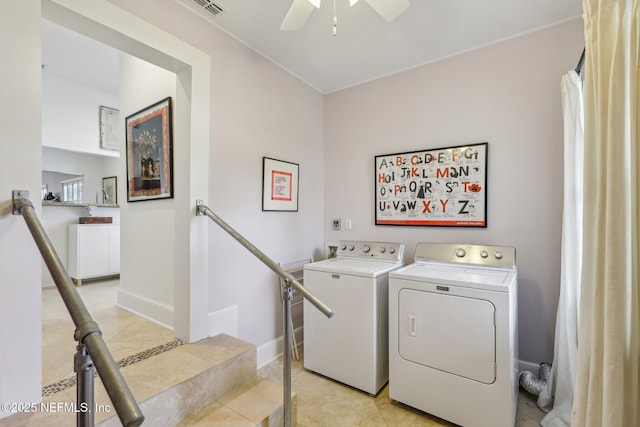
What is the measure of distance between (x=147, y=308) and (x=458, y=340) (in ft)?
7.76

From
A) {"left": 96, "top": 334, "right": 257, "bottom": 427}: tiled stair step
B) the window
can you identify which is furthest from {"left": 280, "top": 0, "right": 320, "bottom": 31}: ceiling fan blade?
the window

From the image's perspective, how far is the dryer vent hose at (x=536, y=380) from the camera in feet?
6.61

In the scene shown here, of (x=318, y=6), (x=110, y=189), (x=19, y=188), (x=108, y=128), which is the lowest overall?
(x=19, y=188)

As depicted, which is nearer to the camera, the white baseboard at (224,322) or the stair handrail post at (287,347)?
the stair handrail post at (287,347)

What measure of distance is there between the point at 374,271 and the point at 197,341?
132 centimetres

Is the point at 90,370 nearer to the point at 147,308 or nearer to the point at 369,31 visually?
the point at 147,308

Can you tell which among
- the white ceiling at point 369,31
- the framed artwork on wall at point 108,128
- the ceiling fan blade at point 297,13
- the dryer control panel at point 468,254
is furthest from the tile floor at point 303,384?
the framed artwork on wall at point 108,128

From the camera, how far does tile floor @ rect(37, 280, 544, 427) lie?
1.83 m

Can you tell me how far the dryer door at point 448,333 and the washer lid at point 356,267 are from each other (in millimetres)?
281

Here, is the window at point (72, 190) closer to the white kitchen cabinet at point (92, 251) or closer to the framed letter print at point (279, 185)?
the white kitchen cabinet at point (92, 251)

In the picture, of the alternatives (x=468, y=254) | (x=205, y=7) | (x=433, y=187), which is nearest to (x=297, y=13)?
(x=205, y=7)

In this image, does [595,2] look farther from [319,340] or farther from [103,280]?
[103,280]

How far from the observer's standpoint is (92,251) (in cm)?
393

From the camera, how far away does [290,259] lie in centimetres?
286
